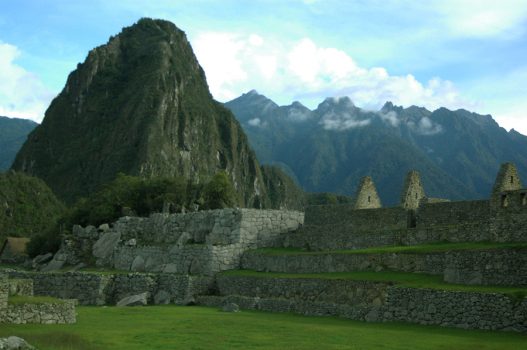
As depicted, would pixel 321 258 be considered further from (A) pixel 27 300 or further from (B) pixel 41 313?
(A) pixel 27 300

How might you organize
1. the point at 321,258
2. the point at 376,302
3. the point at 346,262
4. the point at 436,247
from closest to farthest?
the point at 376,302 < the point at 436,247 < the point at 346,262 < the point at 321,258

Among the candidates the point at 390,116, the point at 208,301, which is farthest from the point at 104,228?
the point at 390,116

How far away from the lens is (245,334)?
22.4 m

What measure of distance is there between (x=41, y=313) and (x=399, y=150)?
10840 centimetres

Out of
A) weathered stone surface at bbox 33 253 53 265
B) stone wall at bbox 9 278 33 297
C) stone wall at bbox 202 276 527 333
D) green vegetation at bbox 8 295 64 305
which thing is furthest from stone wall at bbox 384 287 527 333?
weathered stone surface at bbox 33 253 53 265

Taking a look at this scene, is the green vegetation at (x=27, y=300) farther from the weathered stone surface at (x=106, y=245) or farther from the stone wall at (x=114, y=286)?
the weathered stone surface at (x=106, y=245)

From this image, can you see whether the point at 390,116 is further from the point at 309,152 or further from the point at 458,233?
the point at 458,233

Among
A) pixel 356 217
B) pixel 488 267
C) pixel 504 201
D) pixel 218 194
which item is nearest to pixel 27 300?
pixel 488 267

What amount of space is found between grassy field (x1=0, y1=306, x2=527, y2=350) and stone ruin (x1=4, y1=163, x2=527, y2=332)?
1.02 m

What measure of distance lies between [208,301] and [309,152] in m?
138

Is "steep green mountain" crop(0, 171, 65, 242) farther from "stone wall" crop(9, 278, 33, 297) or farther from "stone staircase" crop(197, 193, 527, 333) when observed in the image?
"stone wall" crop(9, 278, 33, 297)

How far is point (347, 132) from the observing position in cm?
16688

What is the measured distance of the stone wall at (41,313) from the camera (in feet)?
81.8

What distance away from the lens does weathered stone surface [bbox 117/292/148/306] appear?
3522cm
